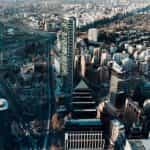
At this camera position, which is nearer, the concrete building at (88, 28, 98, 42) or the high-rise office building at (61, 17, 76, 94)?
the high-rise office building at (61, 17, 76, 94)

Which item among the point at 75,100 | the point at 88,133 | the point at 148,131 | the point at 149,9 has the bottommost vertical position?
the point at 148,131

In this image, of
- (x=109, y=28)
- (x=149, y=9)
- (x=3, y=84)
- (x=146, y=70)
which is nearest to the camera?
(x=3, y=84)

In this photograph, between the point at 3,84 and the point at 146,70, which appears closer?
the point at 3,84

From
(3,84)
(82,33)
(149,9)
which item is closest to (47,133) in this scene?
(3,84)

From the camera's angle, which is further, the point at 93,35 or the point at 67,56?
the point at 93,35

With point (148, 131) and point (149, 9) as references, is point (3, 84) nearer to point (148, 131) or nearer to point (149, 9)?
point (148, 131)

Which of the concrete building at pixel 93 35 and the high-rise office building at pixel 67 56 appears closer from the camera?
the high-rise office building at pixel 67 56

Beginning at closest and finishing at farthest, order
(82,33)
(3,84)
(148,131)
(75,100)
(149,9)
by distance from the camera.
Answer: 1. (75,100)
2. (148,131)
3. (3,84)
4. (82,33)
5. (149,9)

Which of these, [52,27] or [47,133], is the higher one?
[52,27]

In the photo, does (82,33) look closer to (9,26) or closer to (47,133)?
(9,26)
